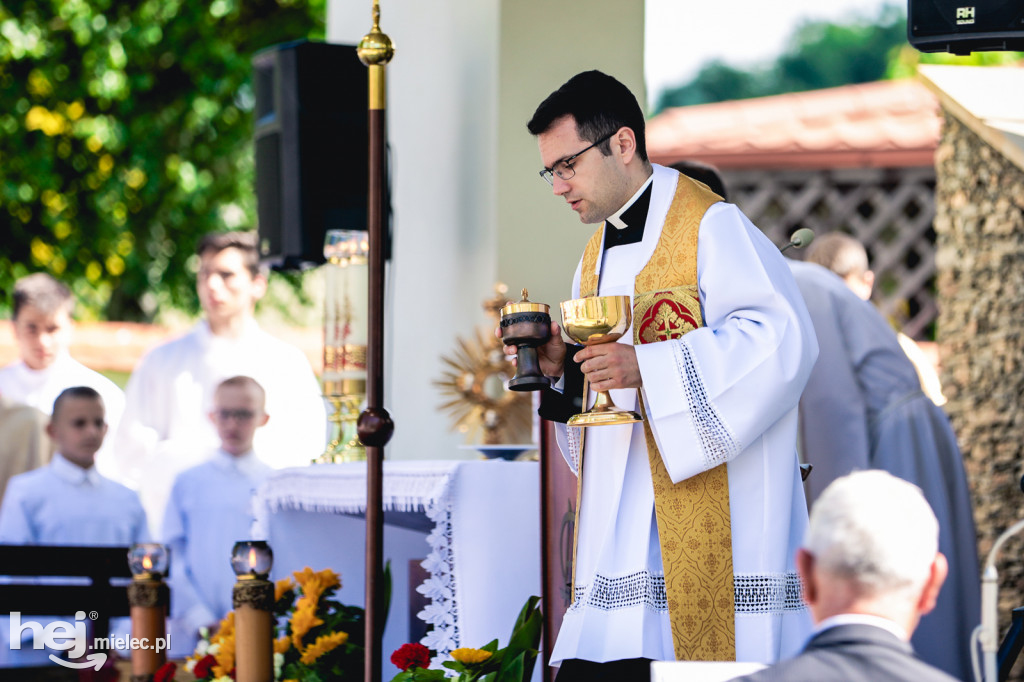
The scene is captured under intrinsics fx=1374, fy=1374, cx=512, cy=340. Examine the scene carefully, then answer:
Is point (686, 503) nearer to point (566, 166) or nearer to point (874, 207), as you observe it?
point (566, 166)

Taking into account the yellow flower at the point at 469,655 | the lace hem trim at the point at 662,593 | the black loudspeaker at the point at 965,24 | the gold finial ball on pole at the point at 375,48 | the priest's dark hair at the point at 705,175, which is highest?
the black loudspeaker at the point at 965,24

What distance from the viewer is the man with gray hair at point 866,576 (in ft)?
5.00

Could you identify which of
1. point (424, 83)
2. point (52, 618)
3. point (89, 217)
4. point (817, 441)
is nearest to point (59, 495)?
point (52, 618)

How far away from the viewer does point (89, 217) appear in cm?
1171

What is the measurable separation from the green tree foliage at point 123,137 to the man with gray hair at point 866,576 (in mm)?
10535

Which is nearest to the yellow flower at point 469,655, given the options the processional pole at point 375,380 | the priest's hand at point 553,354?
the processional pole at point 375,380

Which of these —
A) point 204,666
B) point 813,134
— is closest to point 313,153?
point 204,666

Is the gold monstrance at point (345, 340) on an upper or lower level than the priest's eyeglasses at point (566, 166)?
lower

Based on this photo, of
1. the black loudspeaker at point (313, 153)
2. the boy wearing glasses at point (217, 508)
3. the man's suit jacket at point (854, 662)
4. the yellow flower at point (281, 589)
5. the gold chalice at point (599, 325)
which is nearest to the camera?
the man's suit jacket at point (854, 662)

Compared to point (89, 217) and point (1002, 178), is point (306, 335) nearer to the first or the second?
point (89, 217)

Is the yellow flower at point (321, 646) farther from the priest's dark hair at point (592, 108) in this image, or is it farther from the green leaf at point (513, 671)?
the priest's dark hair at point (592, 108)

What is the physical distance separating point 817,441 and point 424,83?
7.24ft

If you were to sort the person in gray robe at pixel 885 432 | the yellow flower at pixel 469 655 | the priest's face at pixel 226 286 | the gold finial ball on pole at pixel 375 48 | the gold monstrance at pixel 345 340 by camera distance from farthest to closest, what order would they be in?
the priest's face at pixel 226 286 < the gold monstrance at pixel 345 340 < the person in gray robe at pixel 885 432 < the gold finial ball on pole at pixel 375 48 < the yellow flower at pixel 469 655

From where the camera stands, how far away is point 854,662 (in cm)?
151
